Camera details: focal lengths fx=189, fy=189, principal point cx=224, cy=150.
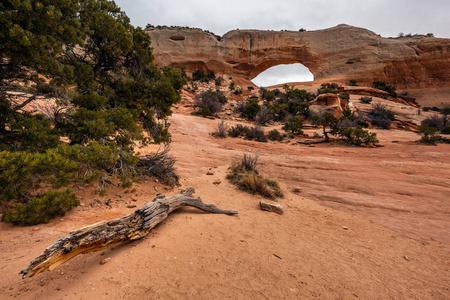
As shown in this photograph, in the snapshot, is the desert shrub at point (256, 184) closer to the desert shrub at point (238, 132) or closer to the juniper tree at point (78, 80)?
the juniper tree at point (78, 80)

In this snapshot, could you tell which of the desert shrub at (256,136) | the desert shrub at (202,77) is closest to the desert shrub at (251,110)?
the desert shrub at (256,136)

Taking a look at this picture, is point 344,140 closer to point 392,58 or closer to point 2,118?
point 2,118

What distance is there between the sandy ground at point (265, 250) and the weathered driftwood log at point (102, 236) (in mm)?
207

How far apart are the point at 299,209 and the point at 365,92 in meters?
31.1

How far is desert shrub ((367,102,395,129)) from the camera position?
17828 mm

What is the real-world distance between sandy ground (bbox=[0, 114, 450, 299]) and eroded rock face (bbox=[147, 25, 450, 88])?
1467 inches

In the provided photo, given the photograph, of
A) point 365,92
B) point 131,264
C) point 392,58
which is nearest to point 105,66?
point 131,264

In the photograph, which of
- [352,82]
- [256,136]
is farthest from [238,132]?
[352,82]

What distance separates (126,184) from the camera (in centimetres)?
399

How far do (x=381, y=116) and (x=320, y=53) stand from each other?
80.9ft

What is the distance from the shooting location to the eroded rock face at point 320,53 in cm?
3344

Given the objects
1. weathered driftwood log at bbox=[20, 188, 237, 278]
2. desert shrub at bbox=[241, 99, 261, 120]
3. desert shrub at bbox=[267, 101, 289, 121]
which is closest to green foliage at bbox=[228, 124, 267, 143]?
desert shrub at bbox=[241, 99, 261, 120]

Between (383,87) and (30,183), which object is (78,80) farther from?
(383,87)

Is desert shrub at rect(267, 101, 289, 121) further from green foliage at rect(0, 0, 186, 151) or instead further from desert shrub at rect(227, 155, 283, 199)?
green foliage at rect(0, 0, 186, 151)
